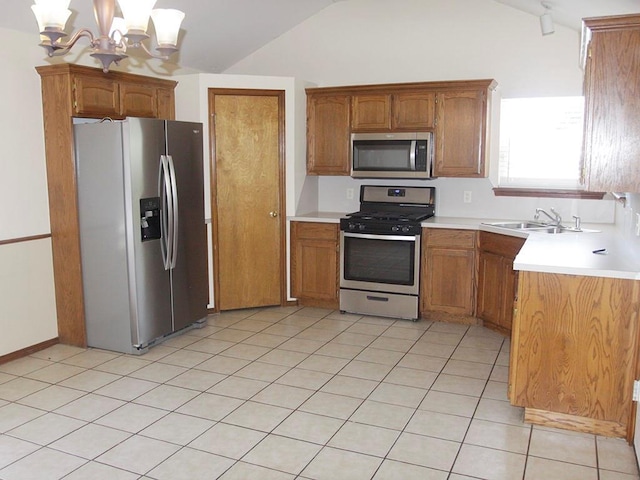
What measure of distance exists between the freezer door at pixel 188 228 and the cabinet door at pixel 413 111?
5.78 ft

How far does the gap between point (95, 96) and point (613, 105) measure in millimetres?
3465

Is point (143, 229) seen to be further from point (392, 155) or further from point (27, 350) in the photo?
point (392, 155)

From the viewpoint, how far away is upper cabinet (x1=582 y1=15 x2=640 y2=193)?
8.57 feet

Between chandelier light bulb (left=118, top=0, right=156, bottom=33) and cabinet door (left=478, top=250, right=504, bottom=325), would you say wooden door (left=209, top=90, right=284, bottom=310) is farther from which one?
chandelier light bulb (left=118, top=0, right=156, bottom=33)

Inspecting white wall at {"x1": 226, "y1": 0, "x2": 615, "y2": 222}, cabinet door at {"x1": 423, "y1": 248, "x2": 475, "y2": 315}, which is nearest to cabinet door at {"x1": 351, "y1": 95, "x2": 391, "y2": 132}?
white wall at {"x1": 226, "y1": 0, "x2": 615, "y2": 222}

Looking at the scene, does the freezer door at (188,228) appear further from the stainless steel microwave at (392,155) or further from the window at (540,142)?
the window at (540,142)

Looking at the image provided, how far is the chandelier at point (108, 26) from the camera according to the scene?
216cm

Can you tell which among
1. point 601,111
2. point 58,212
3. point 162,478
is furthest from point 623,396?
point 58,212

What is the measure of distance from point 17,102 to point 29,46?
0.42 metres

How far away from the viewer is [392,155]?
5.18 metres

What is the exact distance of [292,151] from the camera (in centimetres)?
526

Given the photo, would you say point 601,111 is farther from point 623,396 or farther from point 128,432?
point 128,432

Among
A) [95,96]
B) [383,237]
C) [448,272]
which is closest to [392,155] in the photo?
[383,237]

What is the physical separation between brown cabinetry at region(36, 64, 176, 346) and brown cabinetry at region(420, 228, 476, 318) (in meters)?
2.77
